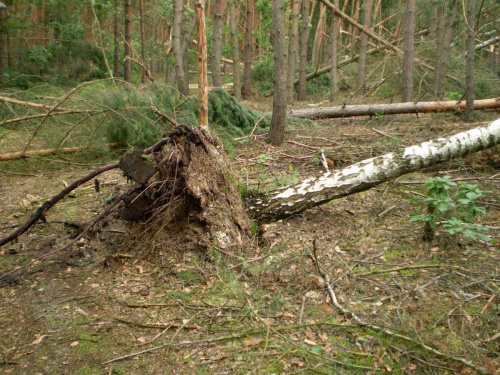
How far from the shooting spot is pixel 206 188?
446 cm

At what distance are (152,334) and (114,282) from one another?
916mm

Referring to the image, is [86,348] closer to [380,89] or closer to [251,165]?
[251,165]

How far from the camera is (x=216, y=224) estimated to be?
4387 mm

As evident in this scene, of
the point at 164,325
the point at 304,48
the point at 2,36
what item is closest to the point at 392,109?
the point at 304,48

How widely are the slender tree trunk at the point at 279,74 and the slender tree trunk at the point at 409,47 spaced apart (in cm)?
430

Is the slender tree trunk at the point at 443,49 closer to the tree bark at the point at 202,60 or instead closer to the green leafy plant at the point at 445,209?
the tree bark at the point at 202,60

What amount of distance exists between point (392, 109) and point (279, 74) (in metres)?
3.40

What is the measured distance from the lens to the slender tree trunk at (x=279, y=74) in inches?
314

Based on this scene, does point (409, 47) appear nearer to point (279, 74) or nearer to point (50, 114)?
point (279, 74)

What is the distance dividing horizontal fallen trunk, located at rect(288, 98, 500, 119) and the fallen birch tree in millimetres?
4843

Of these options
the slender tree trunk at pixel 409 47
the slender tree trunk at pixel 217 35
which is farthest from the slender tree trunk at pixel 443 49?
the slender tree trunk at pixel 217 35

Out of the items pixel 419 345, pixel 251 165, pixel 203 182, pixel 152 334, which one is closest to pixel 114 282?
pixel 152 334

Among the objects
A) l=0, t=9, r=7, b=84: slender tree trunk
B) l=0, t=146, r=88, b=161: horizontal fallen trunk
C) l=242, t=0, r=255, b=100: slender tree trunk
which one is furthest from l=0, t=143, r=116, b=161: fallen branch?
l=242, t=0, r=255, b=100: slender tree trunk

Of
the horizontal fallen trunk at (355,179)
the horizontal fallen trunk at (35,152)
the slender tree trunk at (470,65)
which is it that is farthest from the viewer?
the slender tree trunk at (470,65)
